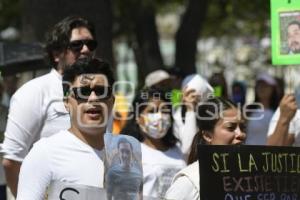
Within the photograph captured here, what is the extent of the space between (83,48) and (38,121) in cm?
53

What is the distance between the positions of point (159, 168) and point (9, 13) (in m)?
16.6

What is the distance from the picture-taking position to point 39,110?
5.86m

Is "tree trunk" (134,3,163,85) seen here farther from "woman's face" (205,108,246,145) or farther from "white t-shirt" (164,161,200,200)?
"white t-shirt" (164,161,200,200)

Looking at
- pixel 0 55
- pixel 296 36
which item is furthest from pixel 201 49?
pixel 296 36

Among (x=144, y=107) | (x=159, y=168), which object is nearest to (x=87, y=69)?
(x=159, y=168)

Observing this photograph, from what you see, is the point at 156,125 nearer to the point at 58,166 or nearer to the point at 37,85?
the point at 37,85

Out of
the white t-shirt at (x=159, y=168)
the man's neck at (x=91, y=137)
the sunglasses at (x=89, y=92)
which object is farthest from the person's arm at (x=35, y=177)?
the white t-shirt at (x=159, y=168)

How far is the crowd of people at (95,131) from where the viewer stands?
466 centimetres

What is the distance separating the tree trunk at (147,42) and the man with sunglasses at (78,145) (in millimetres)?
10407

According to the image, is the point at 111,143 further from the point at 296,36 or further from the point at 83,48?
the point at 296,36

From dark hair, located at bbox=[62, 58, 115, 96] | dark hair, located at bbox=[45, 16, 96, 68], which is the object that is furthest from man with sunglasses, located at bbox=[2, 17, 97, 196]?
dark hair, located at bbox=[62, 58, 115, 96]

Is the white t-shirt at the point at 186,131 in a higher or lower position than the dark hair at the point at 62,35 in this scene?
lower

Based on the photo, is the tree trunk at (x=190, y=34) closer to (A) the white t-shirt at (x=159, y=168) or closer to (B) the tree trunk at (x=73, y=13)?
(B) the tree trunk at (x=73, y=13)

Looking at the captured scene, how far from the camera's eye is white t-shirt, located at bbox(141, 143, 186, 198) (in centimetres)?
715
